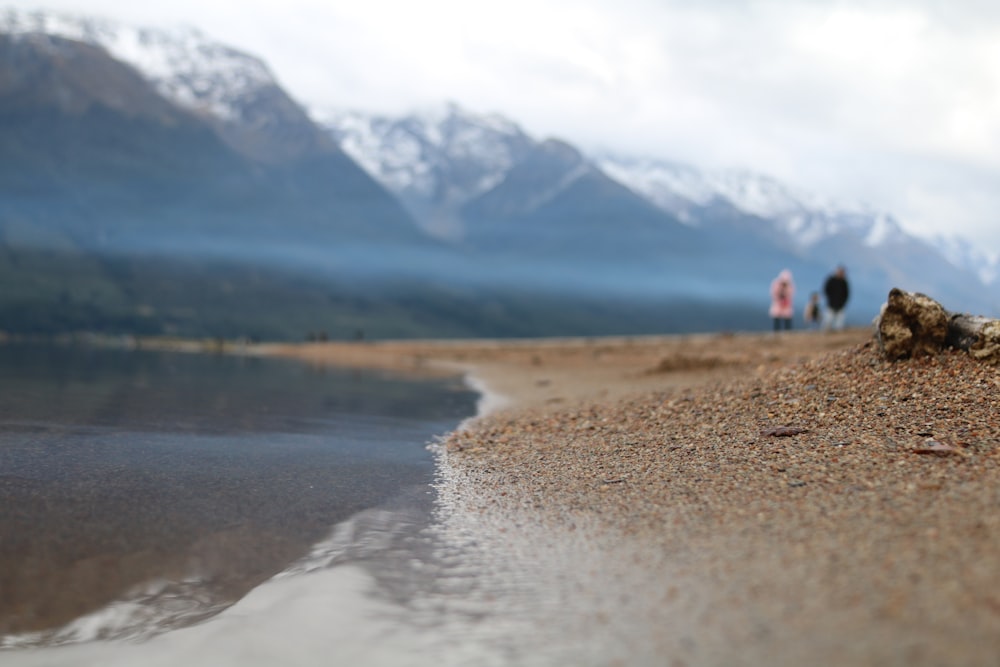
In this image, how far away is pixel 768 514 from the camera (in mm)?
7961

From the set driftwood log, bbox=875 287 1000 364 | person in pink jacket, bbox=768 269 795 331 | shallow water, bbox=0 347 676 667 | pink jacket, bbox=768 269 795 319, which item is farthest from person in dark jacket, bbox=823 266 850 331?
shallow water, bbox=0 347 676 667

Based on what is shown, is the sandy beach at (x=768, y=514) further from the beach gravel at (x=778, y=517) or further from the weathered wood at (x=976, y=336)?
the weathered wood at (x=976, y=336)

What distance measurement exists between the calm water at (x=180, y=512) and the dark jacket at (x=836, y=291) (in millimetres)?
24017

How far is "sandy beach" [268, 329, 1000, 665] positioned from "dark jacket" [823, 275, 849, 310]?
22.4 metres

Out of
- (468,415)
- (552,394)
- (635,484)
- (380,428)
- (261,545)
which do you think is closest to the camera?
(261,545)

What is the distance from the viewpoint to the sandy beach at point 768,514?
546cm

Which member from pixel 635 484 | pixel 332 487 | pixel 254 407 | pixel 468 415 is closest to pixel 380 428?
pixel 468 415

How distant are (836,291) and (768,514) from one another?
104 ft

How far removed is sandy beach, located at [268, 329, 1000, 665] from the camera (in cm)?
546

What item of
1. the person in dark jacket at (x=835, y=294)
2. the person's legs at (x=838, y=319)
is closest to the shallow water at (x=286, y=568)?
the person in dark jacket at (x=835, y=294)

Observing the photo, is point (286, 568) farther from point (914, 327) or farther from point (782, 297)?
point (782, 297)

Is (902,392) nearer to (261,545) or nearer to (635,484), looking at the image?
(635,484)

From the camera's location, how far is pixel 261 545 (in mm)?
8227

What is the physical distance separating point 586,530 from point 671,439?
482 centimetres
